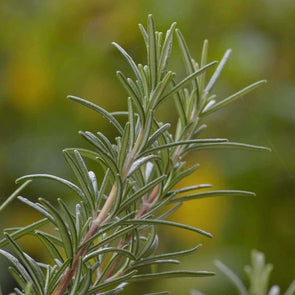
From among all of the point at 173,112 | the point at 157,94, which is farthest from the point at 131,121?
the point at 173,112

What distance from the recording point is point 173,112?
141 centimetres

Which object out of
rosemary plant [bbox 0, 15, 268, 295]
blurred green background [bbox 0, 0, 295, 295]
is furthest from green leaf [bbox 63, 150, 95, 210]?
blurred green background [bbox 0, 0, 295, 295]

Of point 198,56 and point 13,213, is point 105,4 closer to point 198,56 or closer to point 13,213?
point 198,56

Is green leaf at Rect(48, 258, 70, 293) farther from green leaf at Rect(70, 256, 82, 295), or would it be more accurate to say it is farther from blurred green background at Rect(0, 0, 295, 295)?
blurred green background at Rect(0, 0, 295, 295)

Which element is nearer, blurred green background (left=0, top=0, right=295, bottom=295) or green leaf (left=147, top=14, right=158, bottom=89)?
green leaf (left=147, top=14, right=158, bottom=89)

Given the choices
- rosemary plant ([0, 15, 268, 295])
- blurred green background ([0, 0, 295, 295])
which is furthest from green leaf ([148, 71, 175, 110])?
blurred green background ([0, 0, 295, 295])

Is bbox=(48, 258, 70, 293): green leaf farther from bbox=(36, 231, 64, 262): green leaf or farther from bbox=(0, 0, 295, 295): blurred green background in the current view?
bbox=(0, 0, 295, 295): blurred green background

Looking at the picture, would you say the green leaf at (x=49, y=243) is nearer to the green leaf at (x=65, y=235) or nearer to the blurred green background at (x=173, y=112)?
the green leaf at (x=65, y=235)

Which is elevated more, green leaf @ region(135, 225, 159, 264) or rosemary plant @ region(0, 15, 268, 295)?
rosemary plant @ region(0, 15, 268, 295)

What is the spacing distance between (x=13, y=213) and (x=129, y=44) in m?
0.46

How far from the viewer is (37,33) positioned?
159cm

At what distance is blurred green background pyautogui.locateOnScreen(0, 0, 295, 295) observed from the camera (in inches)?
54.1

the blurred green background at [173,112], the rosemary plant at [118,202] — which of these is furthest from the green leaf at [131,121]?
the blurred green background at [173,112]

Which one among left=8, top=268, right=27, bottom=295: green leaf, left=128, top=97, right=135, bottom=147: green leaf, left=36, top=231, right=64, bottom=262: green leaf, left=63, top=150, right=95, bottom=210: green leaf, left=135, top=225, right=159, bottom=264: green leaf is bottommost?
left=135, top=225, right=159, bottom=264: green leaf
